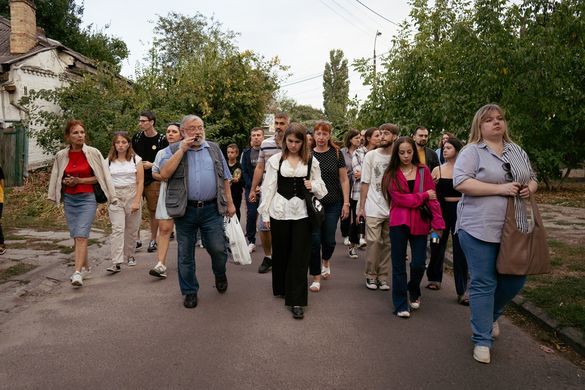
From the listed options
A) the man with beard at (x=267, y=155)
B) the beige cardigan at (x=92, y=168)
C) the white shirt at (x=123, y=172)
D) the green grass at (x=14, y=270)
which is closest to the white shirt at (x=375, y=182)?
the man with beard at (x=267, y=155)

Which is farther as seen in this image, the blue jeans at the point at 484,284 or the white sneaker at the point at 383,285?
the white sneaker at the point at 383,285

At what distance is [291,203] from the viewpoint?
210 inches

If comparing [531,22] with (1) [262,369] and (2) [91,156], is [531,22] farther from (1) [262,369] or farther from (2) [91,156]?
(1) [262,369]

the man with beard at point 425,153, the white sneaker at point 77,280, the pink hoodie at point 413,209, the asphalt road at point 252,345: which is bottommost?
the asphalt road at point 252,345

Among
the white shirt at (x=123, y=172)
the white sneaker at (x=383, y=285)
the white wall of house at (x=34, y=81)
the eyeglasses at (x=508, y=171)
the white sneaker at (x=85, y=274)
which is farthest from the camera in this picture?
the white wall of house at (x=34, y=81)

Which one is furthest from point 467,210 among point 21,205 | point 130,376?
point 21,205

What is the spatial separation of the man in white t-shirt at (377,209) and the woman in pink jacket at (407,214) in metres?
0.55

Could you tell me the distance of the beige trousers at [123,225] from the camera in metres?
7.01

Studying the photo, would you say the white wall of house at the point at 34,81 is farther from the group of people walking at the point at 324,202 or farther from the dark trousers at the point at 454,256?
the dark trousers at the point at 454,256

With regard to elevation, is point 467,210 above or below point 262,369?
above

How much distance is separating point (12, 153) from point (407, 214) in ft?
51.2

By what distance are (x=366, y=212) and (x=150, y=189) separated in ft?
12.8

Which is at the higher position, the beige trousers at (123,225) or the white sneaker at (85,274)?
the beige trousers at (123,225)

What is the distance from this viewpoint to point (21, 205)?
13.2m
